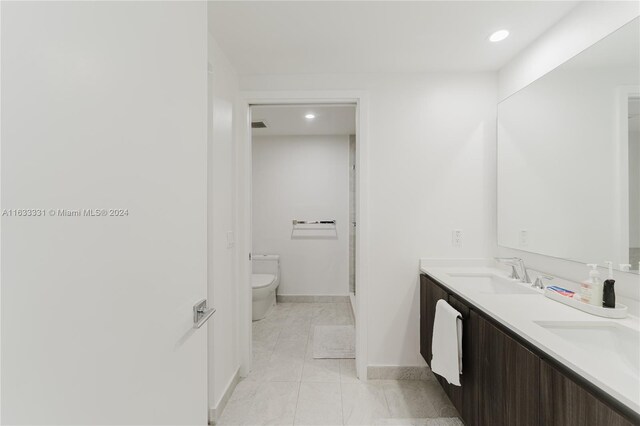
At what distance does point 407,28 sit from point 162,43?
4.71 feet

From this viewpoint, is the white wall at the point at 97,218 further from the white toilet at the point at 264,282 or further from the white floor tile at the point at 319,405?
the white toilet at the point at 264,282

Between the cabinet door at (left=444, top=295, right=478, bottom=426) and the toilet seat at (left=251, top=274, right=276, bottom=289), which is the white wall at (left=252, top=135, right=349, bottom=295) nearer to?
the toilet seat at (left=251, top=274, right=276, bottom=289)

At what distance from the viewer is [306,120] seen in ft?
10.9

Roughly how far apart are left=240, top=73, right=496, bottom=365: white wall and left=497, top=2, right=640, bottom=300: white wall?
9.7 inches

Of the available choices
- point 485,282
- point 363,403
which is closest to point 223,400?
point 363,403

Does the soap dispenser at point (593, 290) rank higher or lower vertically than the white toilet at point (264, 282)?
higher

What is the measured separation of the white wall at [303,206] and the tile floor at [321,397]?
1403mm

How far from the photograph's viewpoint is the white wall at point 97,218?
443mm

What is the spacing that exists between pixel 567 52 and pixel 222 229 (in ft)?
7.18

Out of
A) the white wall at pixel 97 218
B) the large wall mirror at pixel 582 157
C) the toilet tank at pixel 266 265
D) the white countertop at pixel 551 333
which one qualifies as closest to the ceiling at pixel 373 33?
the large wall mirror at pixel 582 157

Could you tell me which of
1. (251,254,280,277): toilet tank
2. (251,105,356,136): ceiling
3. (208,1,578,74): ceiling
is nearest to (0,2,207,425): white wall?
(208,1,578,74): ceiling

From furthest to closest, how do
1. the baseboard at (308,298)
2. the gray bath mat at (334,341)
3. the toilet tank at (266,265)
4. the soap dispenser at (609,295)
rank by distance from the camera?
the baseboard at (308,298), the toilet tank at (266,265), the gray bath mat at (334,341), the soap dispenser at (609,295)

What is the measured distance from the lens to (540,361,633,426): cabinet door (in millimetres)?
742

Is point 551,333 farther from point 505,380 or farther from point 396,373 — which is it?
point 396,373
